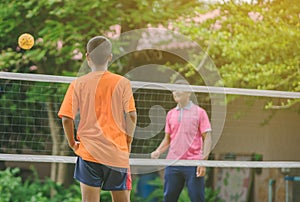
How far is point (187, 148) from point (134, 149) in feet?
7.01

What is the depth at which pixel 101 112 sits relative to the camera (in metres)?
4.65

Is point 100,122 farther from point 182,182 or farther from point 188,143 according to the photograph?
point 182,182

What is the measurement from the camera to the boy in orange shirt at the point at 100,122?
15.3 feet

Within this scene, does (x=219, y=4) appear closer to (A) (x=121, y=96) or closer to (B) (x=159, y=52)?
(B) (x=159, y=52)

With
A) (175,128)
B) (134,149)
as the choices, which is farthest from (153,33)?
(175,128)

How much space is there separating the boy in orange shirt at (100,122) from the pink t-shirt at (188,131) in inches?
77.3

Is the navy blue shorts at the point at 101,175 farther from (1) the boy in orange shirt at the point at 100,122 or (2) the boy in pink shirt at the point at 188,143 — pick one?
(2) the boy in pink shirt at the point at 188,143

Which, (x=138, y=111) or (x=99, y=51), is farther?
(x=138, y=111)

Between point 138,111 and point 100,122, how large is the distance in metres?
2.75

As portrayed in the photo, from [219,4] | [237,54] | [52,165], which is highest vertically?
[219,4]

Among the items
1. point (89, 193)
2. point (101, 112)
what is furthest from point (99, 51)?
point (89, 193)

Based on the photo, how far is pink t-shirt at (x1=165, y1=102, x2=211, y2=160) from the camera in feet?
21.8

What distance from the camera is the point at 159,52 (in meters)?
10.4

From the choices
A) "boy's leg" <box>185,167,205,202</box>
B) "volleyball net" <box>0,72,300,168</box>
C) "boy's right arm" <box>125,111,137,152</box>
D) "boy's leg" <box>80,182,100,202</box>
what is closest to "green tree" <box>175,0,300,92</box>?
"volleyball net" <box>0,72,300,168</box>
